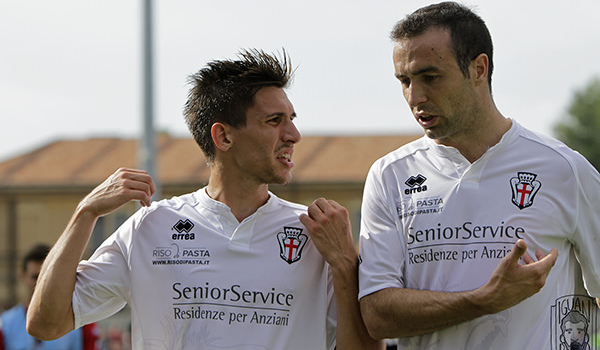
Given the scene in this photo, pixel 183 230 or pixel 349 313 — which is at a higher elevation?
pixel 183 230

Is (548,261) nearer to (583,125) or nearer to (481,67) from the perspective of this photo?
(481,67)

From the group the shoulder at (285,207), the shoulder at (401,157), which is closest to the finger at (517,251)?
the shoulder at (401,157)

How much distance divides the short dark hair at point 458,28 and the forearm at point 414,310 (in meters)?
0.95

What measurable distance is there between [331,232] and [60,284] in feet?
4.09

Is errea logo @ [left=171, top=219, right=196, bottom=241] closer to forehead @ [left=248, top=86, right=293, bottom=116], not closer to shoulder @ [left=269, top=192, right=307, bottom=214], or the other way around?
shoulder @ [left=269, top=192, right=307, bottom=214]

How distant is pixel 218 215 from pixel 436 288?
1.14 m

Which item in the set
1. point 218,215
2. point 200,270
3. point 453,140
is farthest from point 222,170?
point 453,140

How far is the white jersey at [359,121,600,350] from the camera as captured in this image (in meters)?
3.67

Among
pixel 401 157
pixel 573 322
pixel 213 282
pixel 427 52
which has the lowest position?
pixel 573 322

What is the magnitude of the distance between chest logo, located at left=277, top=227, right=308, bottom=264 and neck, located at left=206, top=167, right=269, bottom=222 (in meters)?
0.22

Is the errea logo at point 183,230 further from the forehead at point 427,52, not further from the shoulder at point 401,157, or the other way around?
the forehead at point 427,52

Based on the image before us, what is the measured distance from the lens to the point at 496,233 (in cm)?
370

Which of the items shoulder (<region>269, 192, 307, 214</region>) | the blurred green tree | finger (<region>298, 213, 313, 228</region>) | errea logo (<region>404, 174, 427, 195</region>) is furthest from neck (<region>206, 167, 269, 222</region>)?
the blurred green tree

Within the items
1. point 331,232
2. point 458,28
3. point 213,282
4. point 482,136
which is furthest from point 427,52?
point 213,282
